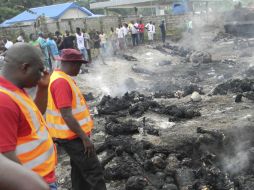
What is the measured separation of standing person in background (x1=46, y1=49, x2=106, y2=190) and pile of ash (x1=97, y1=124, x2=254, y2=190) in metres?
1.00

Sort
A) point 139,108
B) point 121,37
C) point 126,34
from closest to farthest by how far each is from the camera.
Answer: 1. point 139,108
2. point 121,37
3. point 126,34

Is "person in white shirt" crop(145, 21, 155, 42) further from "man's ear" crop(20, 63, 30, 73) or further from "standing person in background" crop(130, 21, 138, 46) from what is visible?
"man's ear" crop(20, 63, 30, 73)

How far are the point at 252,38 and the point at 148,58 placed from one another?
302 inches

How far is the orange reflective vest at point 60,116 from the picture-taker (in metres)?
4.40

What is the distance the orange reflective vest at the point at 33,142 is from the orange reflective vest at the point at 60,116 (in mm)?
1418

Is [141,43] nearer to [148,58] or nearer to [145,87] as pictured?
[148,58]

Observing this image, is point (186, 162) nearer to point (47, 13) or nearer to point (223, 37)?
point (223, 37)

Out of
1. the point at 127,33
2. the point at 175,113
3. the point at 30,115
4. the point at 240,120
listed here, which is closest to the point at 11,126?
the point at 30,115

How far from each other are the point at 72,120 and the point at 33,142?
59.8 inches

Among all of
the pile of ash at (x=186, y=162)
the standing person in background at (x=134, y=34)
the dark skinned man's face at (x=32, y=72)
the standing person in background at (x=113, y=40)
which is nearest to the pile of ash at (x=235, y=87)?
the pile of ash at (x=186, y=162)

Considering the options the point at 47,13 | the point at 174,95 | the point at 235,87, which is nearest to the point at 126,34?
the point at 47,13

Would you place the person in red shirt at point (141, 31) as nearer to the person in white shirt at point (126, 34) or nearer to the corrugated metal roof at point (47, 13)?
the person in white shirt at point (126, 34)

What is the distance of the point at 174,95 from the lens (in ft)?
36.4

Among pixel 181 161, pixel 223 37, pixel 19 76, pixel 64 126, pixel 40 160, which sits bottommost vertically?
pixel 223 37
